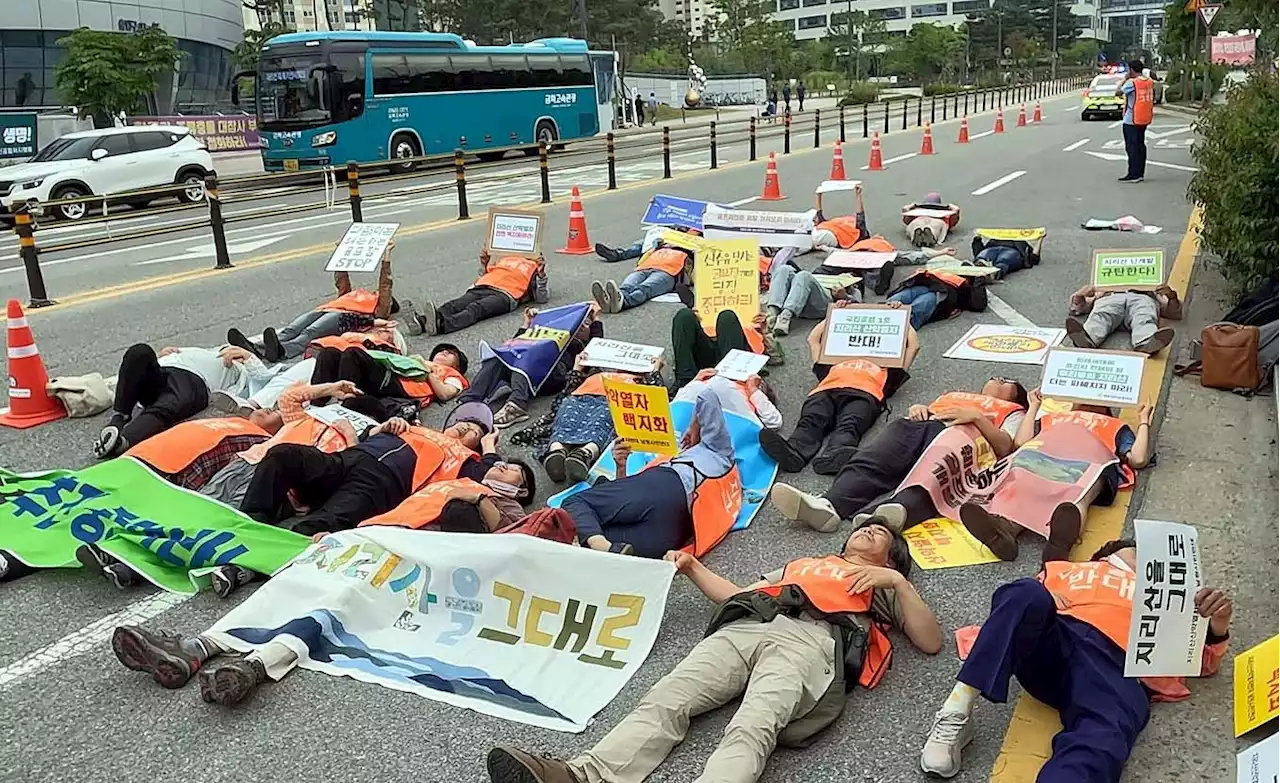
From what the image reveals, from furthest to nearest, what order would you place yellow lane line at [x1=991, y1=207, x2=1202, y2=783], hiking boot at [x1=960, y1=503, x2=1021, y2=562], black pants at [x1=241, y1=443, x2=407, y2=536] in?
black pants at [x1=241, y1=443, x2=407, y2=536] → hiking boot at [x1=960, y1=503, x2=1021, y2=562] → yellow lane line at [x1=991, y1=207, x2=1202, y2=783]

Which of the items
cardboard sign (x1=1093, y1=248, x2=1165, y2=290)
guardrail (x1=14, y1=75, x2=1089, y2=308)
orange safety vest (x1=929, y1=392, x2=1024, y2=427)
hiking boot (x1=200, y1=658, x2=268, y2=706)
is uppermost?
guardrail (x1=14, y1=75, x2=1089, y2=308)

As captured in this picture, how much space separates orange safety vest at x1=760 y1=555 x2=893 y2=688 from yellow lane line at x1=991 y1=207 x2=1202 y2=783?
1.57 ft

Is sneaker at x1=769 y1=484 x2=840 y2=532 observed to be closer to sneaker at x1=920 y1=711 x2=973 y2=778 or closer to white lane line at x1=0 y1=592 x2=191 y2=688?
sneaker at x1=920 y1=711 x2=973 y2=778

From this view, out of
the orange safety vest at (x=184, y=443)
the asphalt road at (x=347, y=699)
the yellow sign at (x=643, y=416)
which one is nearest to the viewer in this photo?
the asphalt road at (x=347, y=699)

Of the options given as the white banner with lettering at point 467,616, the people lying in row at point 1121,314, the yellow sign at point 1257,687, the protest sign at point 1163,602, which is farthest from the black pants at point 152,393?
the people lying in row at point 1121,314

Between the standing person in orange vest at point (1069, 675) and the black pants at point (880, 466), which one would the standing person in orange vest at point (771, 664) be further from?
the black pants at point (880, 466)

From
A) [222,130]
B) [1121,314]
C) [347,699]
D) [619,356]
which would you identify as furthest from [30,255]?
[222,130]

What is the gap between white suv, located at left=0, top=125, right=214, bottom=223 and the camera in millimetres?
19578

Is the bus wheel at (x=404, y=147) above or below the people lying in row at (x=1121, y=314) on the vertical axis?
above

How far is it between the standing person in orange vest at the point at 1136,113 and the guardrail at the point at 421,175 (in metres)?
8.06

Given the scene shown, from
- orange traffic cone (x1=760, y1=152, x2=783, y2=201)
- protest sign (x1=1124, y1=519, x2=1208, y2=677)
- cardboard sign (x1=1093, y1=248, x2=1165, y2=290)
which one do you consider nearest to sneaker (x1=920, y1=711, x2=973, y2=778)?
protest sign (x1=1124, y1=519, x2=1208, y2=677)

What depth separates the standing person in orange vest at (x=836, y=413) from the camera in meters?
5.67

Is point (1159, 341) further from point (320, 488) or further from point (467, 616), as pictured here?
point (320, 488)

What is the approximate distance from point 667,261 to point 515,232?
59.4 inches
